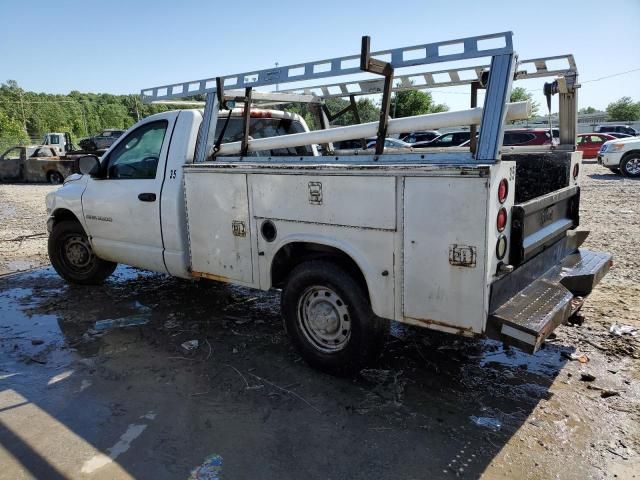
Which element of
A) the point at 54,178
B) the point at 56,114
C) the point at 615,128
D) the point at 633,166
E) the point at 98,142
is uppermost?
the point at 56,114

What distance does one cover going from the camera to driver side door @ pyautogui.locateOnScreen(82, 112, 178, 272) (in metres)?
4.80

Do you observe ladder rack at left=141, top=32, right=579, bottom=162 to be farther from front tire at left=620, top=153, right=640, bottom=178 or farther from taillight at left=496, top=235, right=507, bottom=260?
front tire at left=620, top=153, right=640, bottom=178

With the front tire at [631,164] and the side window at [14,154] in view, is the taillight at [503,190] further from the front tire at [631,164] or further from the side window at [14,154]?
the side window at [14,154]

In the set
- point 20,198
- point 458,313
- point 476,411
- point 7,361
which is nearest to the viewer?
point 458,313

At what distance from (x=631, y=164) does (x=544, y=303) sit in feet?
50.5

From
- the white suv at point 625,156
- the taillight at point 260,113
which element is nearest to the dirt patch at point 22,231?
the taillight at point 260,113

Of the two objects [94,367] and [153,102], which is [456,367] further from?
[153,102]

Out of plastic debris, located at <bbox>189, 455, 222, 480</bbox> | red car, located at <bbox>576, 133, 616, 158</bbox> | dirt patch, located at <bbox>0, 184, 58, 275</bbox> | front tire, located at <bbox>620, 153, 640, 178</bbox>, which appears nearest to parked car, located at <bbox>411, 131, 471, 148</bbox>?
front tire, located at <bbox>620, 153, 640, 178</bbox>

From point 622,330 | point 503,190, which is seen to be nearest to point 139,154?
point 503,190

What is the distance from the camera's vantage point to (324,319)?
3695 millimetres

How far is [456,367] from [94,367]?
292 centimetres

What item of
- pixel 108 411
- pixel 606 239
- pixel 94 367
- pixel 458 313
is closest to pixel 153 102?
pixel 94 367

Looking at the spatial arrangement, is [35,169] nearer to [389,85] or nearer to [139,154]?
[139,154]

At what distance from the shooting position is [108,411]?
3.38 meters
